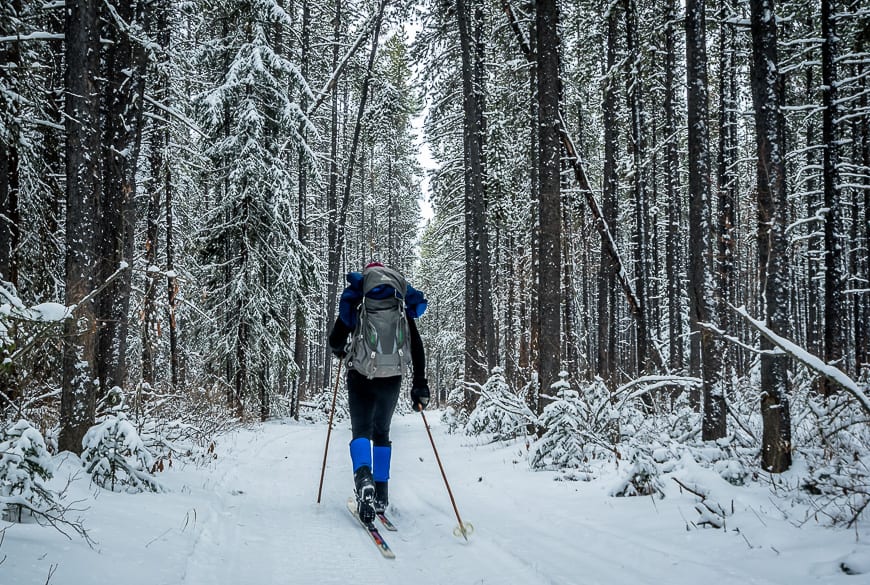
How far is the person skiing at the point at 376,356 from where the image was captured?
491 cm

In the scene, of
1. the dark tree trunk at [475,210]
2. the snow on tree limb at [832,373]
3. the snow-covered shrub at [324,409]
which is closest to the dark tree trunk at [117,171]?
the snow on tree limb at [832,373]

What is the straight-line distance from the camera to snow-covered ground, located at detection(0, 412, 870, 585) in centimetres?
292

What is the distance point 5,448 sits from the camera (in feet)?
9.97

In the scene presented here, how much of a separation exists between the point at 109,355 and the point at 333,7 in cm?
1807

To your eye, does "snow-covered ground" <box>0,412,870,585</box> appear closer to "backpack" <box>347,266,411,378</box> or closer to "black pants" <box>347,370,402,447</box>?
"black pants" <box>347,370,402,447</box>

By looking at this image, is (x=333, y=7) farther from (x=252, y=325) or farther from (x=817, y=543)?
(x=817, y=543)

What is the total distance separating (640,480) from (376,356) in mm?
2738

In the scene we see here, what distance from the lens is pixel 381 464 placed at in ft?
16.3

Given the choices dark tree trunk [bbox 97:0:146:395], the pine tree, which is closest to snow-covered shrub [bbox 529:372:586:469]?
dark tree trunk [bbox 97:0:146:395]

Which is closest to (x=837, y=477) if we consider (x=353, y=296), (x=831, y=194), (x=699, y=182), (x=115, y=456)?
(x=699, y=182)

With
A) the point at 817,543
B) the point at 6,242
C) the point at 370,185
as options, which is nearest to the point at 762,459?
the point at 817,543

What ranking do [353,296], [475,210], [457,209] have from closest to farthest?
[353,296]
[475,210]
[457,209]

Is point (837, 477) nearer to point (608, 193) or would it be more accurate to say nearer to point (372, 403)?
point (372, 403)

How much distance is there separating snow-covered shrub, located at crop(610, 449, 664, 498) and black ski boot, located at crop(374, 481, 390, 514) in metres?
2.18
